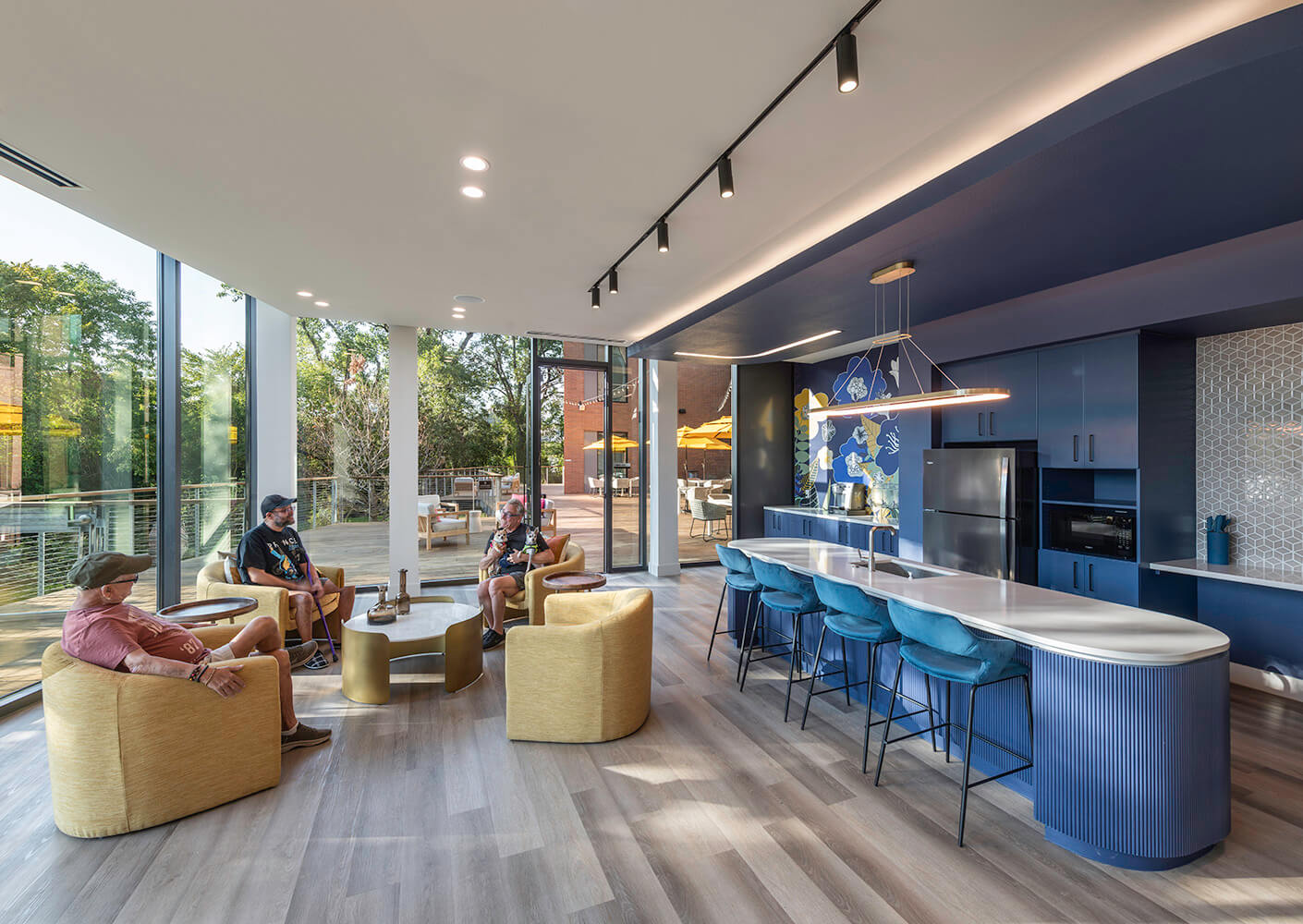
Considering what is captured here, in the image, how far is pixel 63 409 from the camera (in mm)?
3432

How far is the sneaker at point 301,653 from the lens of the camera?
4012mm

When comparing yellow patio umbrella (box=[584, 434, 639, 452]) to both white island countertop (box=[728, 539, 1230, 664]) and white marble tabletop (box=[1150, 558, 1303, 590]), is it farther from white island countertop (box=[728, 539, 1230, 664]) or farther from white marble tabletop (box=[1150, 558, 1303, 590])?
white marble tabletop (box=[1150, 558, 1303, 590])

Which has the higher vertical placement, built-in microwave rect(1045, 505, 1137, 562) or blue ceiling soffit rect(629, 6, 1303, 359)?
blue ceiling soffit rect(629, 6, 1303, 359)

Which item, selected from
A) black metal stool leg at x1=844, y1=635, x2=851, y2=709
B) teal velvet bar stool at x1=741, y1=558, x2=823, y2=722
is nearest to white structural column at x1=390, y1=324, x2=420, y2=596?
teal velvet bar stool at x1=741, y1=558, x2=823, y2=722

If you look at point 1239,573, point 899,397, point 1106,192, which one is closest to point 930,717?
point 899,397

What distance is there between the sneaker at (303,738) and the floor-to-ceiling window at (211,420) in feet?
7.97

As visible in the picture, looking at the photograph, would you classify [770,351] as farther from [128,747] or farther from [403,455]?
[128,747]

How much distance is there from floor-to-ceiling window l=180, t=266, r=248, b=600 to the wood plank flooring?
6.05 feet

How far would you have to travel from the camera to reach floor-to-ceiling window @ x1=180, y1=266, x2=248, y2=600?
4469mm

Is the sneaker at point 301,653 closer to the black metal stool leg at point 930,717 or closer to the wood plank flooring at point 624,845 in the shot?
the wood plank flooring at point 624,845

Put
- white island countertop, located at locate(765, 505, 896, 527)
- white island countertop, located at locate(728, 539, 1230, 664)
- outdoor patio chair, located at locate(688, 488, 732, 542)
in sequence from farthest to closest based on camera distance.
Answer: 1. outdoor patio chair, located at locate(688, 488, 732, 542)
2. white island countertop, located at locate(765, 505, 896, 527)
3. white island countertop, located at locate(728, 539, 1230, 664)

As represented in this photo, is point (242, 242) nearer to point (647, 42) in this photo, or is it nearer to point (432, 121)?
point (432, 121)

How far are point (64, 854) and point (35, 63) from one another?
9.39 ft

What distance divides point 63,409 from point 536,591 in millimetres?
3213
